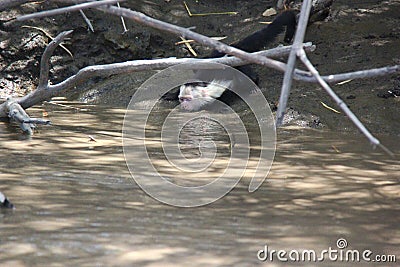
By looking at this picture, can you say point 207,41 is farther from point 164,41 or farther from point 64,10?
→ point 164,41

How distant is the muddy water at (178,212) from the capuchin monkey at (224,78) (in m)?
1.49

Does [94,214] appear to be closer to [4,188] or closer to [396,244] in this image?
[4,188]

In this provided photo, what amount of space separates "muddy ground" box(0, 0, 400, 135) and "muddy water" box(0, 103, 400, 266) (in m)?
1.78

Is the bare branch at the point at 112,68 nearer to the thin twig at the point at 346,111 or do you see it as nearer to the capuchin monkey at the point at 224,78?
the thin twig at the point at 346,111

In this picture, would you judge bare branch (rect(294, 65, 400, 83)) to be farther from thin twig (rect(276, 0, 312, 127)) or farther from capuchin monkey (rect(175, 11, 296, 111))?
capuchin monkey (rect(175, 11, 296, 111))

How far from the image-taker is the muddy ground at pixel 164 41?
6.64 meters

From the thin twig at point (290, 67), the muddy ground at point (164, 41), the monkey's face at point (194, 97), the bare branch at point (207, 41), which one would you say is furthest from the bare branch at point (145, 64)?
the muddy ground at point (164, 41)

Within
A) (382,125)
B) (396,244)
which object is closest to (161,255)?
(396,244)

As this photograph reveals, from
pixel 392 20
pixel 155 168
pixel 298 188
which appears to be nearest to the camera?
pixel 298 188

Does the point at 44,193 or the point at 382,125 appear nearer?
the point at 44,193

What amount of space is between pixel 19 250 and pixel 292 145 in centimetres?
272

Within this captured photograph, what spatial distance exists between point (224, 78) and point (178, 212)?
10.3 ft

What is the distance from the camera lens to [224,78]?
6.47m

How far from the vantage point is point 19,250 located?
2.92 metres
